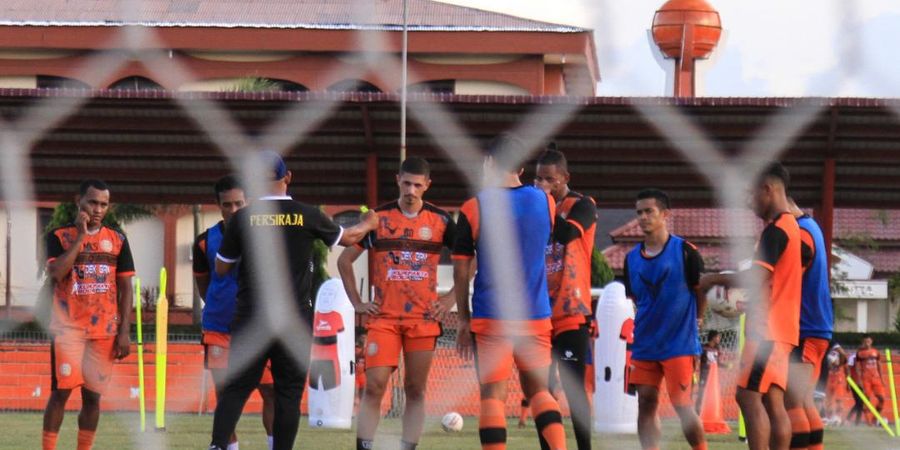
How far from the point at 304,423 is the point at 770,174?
7.04m

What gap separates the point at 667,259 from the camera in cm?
558

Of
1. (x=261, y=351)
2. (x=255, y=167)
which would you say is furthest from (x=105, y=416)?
(x=255, y=167)

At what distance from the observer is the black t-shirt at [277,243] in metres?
4.82

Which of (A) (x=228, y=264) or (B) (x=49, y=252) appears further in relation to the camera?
(B) (x=49, y=252)

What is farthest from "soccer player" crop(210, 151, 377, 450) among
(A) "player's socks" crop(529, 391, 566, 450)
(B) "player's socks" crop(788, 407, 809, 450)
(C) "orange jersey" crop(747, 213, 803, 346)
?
(B) "player's socks" crop(788, 407, 809, 450)

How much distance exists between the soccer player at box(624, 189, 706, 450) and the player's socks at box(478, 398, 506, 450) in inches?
36.0

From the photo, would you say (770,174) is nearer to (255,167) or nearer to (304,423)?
(255,167)

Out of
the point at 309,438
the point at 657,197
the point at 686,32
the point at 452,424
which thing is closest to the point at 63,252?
the point at 657,197

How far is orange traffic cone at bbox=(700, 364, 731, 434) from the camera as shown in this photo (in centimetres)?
1106

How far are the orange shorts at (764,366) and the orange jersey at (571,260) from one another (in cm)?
67

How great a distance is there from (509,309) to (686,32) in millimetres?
2510

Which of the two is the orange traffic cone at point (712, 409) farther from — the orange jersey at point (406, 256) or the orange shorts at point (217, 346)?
the orange jersey at point (406, 256)

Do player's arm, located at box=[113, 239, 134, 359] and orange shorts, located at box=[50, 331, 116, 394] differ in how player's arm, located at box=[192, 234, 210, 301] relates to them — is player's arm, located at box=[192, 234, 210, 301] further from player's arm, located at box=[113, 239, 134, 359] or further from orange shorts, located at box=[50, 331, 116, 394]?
orange shorts, located at box=[50, 331, 116, 394]

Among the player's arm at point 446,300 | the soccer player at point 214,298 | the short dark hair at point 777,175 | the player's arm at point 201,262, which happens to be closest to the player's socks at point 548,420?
the player's arm at point 446,300
